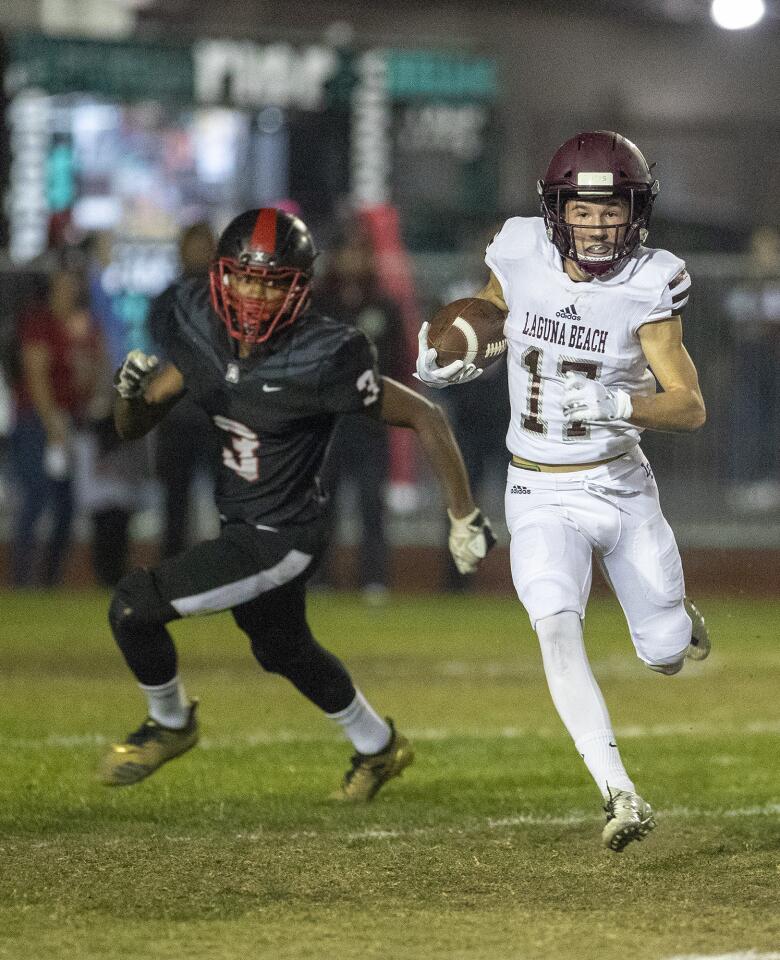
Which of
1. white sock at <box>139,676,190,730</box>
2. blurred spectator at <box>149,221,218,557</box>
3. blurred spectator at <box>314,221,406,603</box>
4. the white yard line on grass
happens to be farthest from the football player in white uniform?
blurred spectator at <box>149,221,218,557</box>

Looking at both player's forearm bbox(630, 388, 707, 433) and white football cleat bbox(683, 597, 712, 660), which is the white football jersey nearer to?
player's forearm bbox(630, 388, 707, 433)

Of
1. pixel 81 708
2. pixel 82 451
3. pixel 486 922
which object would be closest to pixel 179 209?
pixel 82 451

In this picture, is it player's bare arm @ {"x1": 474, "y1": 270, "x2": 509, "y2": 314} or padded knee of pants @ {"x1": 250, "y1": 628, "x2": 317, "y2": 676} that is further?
padded knee of pants @ {"x1": 250, "y1": 628, "x2": 317, "y2": 676}

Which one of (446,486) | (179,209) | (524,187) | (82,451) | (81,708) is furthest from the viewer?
(524,187)

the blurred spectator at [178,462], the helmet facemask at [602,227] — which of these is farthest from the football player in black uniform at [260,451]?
the blurred spectator at [178,462]

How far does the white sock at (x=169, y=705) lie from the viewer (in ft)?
17.7

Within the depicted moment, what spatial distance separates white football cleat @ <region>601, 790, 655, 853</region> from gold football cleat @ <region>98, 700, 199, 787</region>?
5.13 feet

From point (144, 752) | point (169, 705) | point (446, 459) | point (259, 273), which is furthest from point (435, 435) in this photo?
point (144, 752)

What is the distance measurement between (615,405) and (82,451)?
6641 millimetres

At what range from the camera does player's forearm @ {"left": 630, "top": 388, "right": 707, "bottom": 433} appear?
14.9 feet

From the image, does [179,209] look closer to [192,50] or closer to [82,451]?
[192,50]

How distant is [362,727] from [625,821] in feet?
4.35

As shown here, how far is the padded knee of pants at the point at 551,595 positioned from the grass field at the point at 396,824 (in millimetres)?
631

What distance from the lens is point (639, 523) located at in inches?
195
